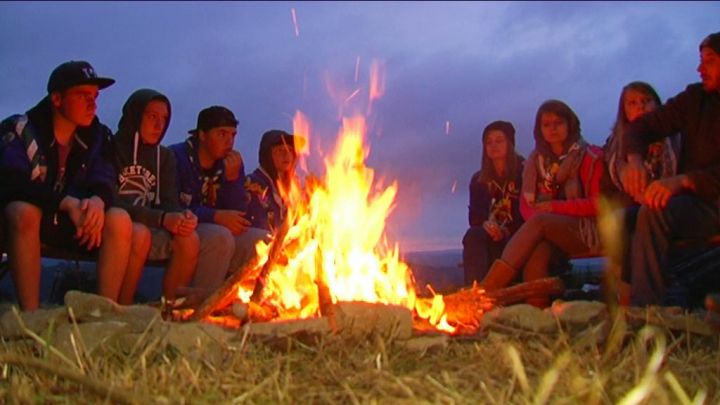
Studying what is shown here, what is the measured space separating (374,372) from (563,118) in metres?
3.81

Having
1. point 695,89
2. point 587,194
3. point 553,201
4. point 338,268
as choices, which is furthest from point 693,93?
point 338,268

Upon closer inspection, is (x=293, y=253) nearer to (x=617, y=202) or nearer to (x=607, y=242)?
(x=607, y=242)

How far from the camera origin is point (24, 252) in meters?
4.43

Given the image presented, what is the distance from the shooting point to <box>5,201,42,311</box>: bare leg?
4418 millimetres

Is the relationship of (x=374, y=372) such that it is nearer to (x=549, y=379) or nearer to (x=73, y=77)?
(x=549, y=379)

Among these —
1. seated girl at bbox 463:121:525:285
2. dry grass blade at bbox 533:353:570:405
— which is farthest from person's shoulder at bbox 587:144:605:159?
dry grass blade at bbox 533:353:570:405

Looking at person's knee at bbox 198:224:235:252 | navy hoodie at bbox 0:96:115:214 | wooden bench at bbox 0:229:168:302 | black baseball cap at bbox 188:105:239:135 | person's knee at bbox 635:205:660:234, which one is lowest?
wooden bench at bbox 0:229:168:302

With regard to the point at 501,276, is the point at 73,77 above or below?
above

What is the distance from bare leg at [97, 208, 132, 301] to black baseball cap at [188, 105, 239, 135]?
1.76 metres

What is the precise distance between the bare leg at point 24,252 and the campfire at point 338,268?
910 millimetres

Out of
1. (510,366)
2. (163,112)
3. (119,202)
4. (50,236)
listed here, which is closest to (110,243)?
(50,236)

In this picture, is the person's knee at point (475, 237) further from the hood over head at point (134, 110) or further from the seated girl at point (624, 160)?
the hood over head at point (134, 110)

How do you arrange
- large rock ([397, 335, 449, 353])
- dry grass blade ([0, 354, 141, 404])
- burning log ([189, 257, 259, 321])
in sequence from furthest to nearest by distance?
1. burning log ([189, 257, 259, 321])
2. large rock ([397, 335, 449, 353])
3. dry grass blade ([0, 354, 141, 404])

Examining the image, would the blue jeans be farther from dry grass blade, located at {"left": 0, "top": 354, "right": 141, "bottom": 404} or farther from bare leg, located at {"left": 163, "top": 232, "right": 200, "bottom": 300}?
dry grass blade, located at {"left": 0, "top": 354, "right": 141, "bottom": 404}
